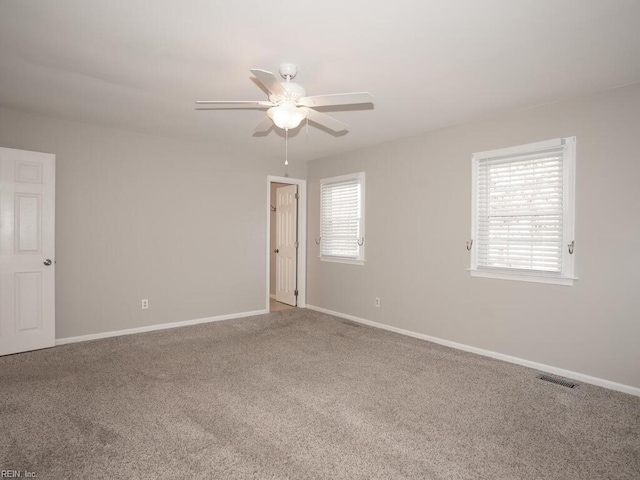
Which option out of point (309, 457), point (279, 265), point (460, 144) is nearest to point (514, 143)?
point (460, 144)

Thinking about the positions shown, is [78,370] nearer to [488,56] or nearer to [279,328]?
[279,328]

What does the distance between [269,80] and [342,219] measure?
3.56 meters

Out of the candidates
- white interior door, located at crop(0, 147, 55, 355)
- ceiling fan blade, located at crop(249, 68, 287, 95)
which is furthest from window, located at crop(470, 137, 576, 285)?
white interior door, located at crop(0, 147, 55, 355)

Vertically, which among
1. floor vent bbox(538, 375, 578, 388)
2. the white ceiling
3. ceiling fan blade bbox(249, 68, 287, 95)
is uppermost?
the white ceiling

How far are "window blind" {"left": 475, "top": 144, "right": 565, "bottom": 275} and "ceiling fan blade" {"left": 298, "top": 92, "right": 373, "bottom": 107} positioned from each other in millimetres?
2061

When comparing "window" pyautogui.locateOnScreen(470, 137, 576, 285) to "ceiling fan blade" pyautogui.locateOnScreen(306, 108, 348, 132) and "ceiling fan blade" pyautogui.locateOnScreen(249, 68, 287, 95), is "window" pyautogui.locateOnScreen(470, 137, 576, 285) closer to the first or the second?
"ceiling fan blade" pyautogui.locateOnScreen(306, 108, 348, 132)

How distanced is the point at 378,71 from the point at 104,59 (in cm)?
204

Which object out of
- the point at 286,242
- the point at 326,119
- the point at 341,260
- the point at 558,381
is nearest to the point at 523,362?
the point at 558,381

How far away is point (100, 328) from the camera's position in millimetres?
4438

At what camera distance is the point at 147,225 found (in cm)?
477

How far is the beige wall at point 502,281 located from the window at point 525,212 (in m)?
0.09

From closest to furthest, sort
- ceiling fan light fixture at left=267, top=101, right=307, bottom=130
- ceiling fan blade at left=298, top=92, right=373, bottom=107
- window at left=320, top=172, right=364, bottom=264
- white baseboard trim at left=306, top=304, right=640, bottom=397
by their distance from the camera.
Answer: ceiling fan blade at left=298, top=92, right=373, bottom=107 < ceiling fan light fixture at left=267, top=101, right=307, bottom=130 < white baseboard trim at left=306, top=304, right=640, bottom=397 < window at left=320, top=172, right=364, bottom=264

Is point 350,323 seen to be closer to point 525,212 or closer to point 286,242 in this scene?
point 286,242

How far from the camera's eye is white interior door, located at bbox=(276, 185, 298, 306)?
20.8 feet
